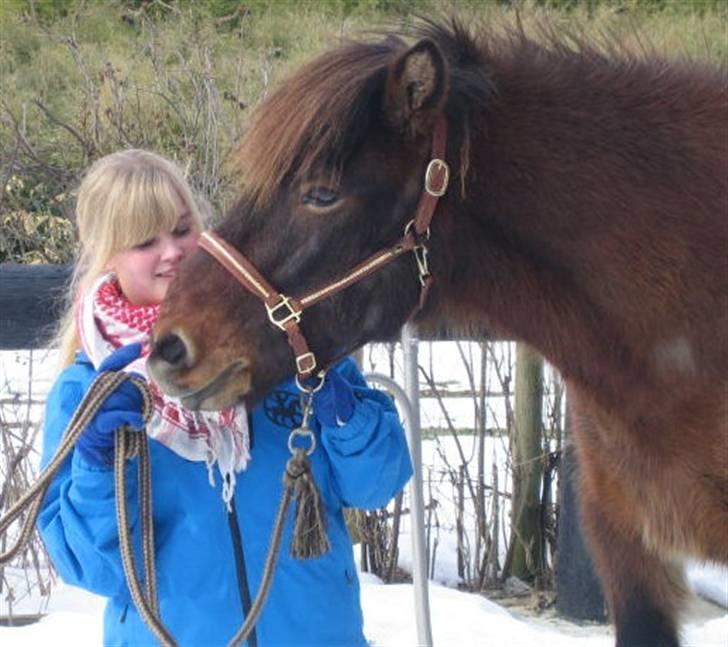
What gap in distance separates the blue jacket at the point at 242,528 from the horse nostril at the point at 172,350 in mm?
290

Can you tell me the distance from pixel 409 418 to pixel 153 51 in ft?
7.66

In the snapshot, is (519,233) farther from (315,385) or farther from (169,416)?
(169,416)

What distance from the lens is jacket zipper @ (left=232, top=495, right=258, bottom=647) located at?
2449 millimetres

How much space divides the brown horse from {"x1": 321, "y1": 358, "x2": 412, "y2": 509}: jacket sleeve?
0.16 m

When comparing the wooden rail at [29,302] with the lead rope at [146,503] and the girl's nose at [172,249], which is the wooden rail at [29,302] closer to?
the girl's nose at [172,249]

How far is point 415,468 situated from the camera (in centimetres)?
362

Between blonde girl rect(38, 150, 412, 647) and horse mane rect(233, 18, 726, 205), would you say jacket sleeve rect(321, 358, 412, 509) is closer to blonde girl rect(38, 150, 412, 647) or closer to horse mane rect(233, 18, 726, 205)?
blonde girl rect(38, 150, 412, 647)

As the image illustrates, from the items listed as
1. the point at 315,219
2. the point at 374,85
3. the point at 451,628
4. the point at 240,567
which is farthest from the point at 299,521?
the point at 451,628

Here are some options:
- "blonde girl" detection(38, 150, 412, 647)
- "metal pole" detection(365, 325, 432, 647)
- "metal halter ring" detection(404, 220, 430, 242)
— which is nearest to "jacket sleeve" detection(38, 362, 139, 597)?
"blonde girl" detection(38, 150, 412, 647)

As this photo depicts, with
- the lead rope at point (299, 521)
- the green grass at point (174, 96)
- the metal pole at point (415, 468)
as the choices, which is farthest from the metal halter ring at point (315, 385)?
the green grass at point (174, 96)

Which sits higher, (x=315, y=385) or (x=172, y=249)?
(x=172, y=249)

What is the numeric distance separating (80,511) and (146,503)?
0.39ft

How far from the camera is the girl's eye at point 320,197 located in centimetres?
234

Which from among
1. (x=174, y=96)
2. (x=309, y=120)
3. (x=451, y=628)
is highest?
(x=174, y=96)
